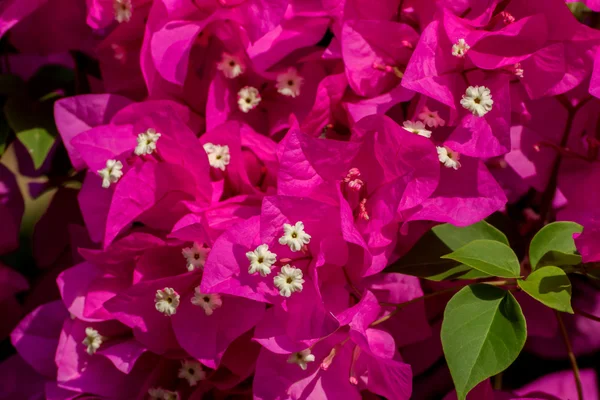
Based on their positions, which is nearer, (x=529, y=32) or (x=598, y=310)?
(x=529, y=32)

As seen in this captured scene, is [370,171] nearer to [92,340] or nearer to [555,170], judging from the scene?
[555,170]

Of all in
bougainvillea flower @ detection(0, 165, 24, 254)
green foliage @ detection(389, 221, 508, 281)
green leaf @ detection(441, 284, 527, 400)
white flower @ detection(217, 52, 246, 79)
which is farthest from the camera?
bougainvillea flower @ detection(0, 165, 24, 254)

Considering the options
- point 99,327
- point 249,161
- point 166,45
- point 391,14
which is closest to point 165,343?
point 99,327

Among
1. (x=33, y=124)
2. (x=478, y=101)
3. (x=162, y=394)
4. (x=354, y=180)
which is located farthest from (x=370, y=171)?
(x=33, y=124)

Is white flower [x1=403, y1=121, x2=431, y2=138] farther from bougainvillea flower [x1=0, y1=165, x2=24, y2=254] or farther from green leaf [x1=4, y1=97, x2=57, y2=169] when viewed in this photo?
bougainvillea flower [x1=0, y1=165, x2=24, y2=254]

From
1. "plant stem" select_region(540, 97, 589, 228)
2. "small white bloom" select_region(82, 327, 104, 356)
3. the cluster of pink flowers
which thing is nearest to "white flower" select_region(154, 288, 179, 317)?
the cluster of pink flowers

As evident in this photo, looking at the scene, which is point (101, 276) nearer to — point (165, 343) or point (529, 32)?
point (165, 343)

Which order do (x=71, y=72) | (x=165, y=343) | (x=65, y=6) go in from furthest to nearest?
(x=71, y=72)
(x=65, y=6)
(x=165, y=343)
